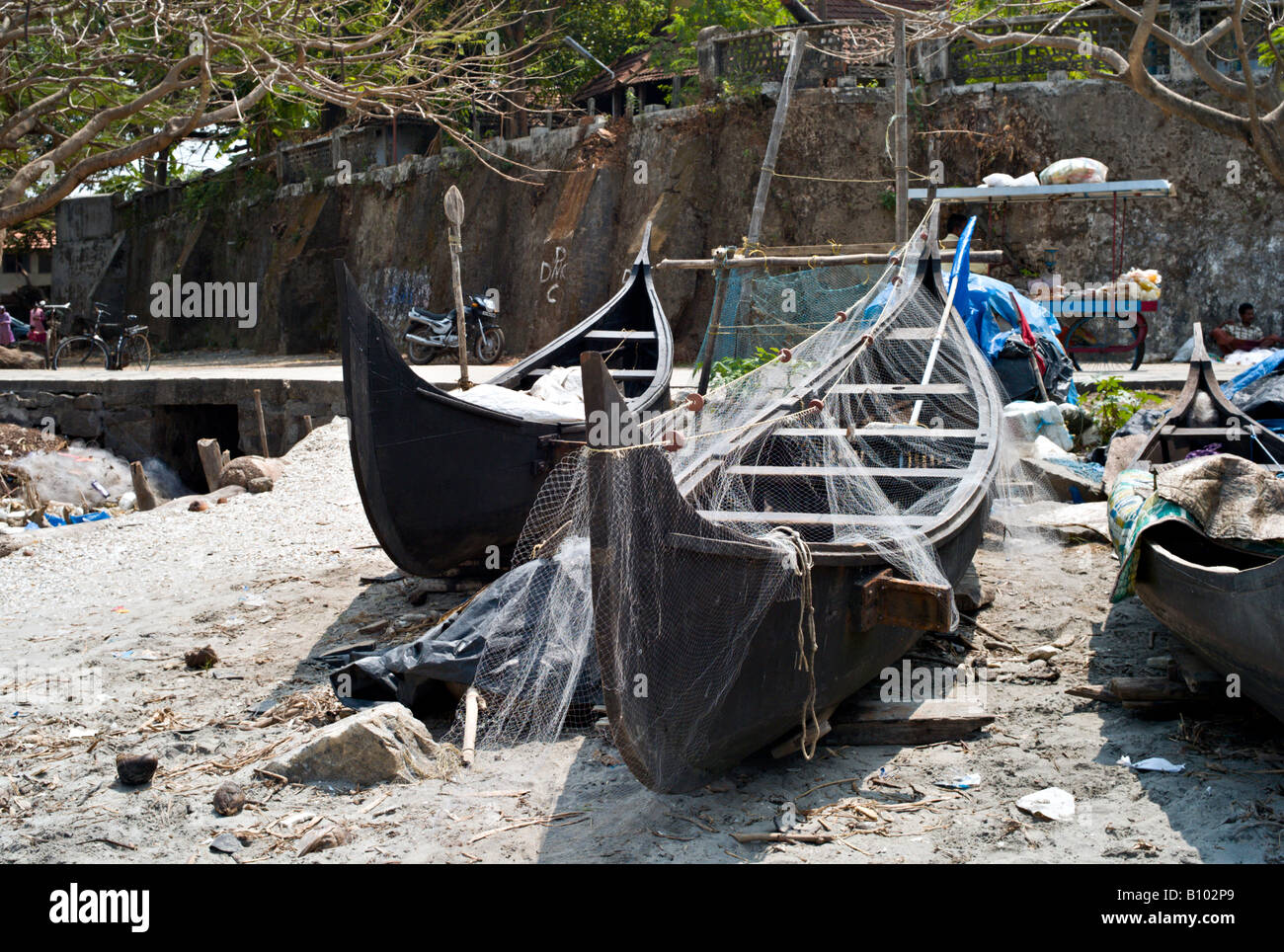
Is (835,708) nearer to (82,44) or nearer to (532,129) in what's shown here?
(82,44)

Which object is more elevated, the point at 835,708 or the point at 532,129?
the point at 532,129

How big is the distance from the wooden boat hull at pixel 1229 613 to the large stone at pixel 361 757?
2.89m

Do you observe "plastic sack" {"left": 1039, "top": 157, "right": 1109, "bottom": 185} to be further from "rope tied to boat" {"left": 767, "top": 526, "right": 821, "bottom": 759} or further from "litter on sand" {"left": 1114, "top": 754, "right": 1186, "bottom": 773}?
"rope tied to boat" {"left": 767, "top": 526, "right": 821, "bottom": 759}

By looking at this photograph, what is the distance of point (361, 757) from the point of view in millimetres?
4246

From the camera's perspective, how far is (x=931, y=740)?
4.43 metres

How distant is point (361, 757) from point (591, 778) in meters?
0.88

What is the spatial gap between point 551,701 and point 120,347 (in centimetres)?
1574

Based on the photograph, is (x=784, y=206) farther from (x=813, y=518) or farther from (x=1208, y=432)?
(x=813, y=518)

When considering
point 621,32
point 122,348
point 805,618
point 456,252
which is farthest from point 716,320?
point 621,32

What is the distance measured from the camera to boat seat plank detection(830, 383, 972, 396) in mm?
6230

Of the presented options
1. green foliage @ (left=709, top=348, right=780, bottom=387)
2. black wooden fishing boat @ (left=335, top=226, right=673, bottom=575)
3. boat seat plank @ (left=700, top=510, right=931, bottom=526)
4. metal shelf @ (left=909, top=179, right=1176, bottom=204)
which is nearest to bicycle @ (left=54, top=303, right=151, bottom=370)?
green foliage @ (left=709, top=348, right=780, bottom=387)

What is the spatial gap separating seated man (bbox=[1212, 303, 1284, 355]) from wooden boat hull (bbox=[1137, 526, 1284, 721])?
429 inches

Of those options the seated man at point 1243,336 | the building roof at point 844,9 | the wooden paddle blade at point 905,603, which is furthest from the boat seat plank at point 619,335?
the building roof at point 844,9

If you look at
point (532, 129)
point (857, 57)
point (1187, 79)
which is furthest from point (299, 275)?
point (1187, 79)
